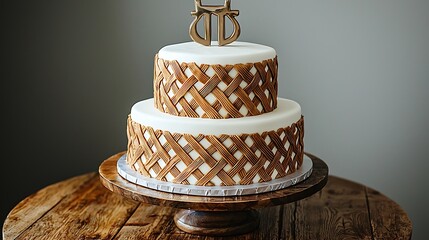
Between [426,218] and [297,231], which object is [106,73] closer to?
[297,231]

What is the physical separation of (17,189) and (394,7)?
4.74ft

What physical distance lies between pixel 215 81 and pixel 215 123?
9 cm

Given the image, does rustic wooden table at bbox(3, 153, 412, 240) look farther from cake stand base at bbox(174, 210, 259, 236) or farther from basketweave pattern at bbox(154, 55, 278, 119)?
basketweave pattern at bbox(154, 55, 278, 119)

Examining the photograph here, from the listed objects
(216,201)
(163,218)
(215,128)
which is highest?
(215,128)

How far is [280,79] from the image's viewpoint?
224 centimetres

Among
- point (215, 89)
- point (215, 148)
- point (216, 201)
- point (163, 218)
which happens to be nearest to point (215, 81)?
Result: point (215, 89)

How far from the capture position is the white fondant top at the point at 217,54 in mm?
1460

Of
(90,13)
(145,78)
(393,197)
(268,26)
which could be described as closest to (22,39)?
(90,13)

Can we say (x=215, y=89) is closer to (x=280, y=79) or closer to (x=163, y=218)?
(x=163, y=218)

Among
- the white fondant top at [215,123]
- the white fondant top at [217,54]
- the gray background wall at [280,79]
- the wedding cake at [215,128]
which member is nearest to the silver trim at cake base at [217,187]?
the wedding cake at [215,128]

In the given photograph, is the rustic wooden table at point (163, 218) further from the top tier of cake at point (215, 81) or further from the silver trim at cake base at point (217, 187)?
the top tier of cake at point (215, 81)

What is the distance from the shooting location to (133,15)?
89.2 inches

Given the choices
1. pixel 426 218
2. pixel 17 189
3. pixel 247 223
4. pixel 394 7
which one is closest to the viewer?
pixel 247 223

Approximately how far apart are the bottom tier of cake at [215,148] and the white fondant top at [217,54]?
0.41ft
